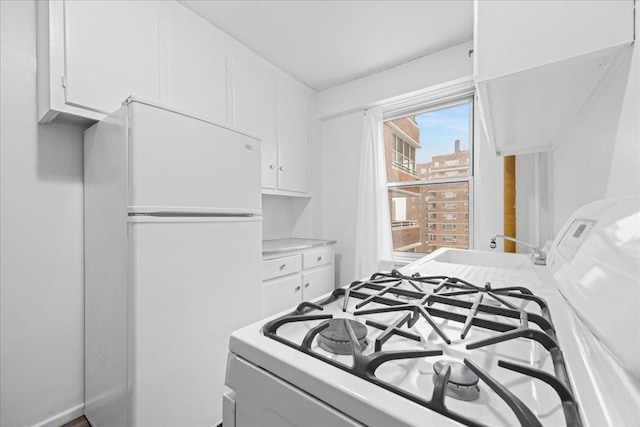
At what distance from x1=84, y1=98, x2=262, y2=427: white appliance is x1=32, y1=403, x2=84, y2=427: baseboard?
5 centimetres

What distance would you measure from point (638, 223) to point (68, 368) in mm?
2302

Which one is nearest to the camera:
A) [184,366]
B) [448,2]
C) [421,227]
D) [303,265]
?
[184,366]

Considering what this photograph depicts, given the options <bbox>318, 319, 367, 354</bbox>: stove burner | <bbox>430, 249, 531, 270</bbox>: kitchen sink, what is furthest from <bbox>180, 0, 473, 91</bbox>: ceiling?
<bbox>318, 319, 367, 354</bbox>: stove burner

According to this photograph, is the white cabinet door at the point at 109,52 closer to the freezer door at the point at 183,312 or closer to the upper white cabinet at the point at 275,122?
the upper white cabinet at the point at 275,122

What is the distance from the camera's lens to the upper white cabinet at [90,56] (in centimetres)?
127

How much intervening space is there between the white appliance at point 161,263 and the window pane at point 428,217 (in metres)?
1.73

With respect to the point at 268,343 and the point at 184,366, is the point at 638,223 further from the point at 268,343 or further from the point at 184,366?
the point at 184,366

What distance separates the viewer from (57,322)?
57.6 inches

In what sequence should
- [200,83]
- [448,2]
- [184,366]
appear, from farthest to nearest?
[200,83] → [448,2] → [184,366]

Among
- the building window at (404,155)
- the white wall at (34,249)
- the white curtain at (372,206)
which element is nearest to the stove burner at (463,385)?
the white wall at (34,249)

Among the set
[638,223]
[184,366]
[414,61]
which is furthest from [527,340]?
[414,61]

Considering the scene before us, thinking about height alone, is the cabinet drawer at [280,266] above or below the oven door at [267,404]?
below

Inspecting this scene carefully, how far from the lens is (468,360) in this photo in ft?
1.24

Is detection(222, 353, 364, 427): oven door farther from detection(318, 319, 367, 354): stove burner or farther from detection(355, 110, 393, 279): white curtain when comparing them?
detection(355, 110, 393, 279): white curtain
